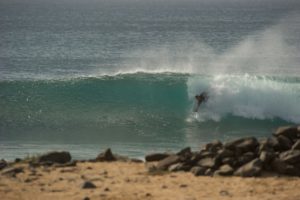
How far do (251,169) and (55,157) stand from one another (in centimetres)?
458

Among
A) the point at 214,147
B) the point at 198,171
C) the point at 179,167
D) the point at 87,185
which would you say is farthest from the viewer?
the point at 214,147

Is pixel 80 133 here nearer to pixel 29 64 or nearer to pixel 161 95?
pixel 161 95

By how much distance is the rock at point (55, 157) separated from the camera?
1650 cm

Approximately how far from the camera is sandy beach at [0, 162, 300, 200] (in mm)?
13438

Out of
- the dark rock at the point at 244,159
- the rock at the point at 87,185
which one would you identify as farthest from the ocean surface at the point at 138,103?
the rock at the point at 87,185

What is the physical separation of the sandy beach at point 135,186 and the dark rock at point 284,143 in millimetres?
1112

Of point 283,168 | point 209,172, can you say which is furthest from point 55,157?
point 283,168

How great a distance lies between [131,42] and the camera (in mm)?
61094

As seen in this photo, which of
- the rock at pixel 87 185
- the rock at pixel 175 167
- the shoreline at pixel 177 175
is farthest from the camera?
the rock at pixel 175 167

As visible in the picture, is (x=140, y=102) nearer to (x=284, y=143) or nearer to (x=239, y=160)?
(x=284, y=143)

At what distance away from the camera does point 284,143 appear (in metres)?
15.6

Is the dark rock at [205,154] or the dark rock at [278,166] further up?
the dark rock at [205,154]

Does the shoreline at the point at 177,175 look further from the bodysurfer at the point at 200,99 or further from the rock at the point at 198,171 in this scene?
the bodysurfer at the point at 200,99

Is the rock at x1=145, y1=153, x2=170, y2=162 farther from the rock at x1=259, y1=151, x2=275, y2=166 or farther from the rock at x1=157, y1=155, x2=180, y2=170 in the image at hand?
the rock at x1=259, y1=151, x2=275, y2=166
